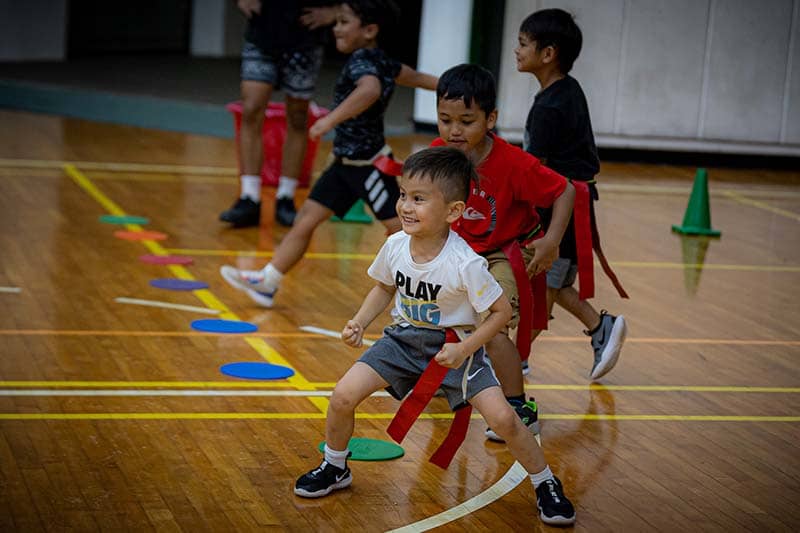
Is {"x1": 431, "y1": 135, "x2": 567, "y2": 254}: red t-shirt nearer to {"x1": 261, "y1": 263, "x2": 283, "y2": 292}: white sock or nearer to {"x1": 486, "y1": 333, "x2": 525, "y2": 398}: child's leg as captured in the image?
{"x1": 486, "y1": 333, "x2": 525, "y2": 398}: child's leg

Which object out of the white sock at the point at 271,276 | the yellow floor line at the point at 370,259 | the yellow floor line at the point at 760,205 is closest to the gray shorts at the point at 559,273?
the white sock at the point at 271,276

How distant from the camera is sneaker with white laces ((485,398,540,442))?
425cm

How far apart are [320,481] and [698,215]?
5.50m

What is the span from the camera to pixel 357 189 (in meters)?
5.82

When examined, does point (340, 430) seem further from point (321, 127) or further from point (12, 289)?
point (12, 289)

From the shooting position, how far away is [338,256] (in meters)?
7.18

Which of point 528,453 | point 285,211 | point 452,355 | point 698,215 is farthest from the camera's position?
point 698,215

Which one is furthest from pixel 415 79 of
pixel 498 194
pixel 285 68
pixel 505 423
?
pixel 505 423

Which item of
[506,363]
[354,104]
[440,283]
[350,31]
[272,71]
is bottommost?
[506,363]

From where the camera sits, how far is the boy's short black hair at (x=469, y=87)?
3998 mm

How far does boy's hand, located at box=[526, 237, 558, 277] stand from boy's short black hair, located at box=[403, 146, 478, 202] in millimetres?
697

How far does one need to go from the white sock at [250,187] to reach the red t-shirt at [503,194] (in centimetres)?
373

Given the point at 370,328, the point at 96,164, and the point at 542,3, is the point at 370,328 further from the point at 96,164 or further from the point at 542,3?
the point at 542,3

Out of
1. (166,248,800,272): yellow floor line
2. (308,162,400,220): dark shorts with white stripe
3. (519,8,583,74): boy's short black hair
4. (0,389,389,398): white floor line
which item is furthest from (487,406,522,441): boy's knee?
(166,248,800,272): yellow floor line
